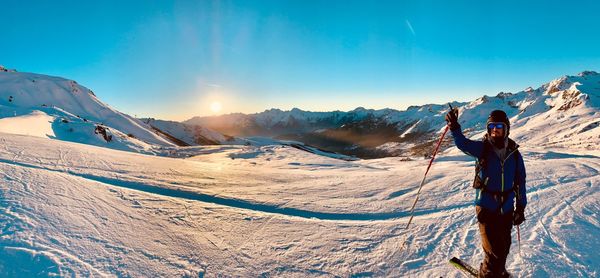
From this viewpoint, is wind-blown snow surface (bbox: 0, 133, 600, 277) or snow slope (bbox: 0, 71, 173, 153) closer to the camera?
wind-blown snow surface (bbox: 0, 133, 600, 277)

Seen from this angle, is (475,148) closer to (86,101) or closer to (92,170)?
(92,170)

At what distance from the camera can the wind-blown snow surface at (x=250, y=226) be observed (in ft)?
17.7

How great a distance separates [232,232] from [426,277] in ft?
14.6

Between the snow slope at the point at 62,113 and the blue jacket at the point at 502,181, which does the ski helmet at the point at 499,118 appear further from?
the snow slope at the point at 62,113

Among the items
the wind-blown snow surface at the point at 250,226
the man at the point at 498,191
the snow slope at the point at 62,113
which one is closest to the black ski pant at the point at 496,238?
the man at the point at 498,191

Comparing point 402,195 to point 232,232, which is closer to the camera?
point 232,232

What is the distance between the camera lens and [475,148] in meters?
4.69

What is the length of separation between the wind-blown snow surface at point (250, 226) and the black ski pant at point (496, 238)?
0.99m

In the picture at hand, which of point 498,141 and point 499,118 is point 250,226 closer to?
point 498,141

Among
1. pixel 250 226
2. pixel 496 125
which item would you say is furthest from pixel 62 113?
pixel 496 125

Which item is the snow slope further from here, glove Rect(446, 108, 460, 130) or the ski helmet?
the ski helmet

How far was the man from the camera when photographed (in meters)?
4.48

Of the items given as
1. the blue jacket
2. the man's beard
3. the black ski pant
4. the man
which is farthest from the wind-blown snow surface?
the man's beard

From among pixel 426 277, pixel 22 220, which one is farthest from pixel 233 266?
pixel 22 220
